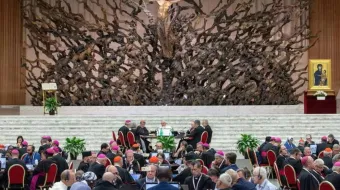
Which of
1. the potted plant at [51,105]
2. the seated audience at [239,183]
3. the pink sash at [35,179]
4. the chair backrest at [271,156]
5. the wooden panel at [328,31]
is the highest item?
the wooden panel at [328,31]

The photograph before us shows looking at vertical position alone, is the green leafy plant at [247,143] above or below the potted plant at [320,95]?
below

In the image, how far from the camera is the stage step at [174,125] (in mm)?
24156

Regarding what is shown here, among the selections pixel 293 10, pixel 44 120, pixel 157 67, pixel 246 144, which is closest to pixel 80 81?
pixel 157 67

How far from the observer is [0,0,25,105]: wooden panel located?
106 feet

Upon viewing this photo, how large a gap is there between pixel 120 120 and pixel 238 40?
6.68 m

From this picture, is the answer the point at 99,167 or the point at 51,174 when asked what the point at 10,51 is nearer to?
the point at 51,174

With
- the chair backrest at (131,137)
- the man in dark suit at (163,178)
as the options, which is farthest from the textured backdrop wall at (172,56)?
the man in dark suit at (163,178)

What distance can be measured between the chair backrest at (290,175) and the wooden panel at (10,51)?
21359 millimetres

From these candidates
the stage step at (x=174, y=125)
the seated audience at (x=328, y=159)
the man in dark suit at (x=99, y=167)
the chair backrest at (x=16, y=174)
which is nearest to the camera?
the man in dark suit at (x=99, y=167)

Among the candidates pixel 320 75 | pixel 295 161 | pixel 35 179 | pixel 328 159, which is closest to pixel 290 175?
pixel 295 161

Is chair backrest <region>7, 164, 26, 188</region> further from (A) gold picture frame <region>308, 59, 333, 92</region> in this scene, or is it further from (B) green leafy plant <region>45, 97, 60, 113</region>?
(A) gold picture frame <region>308, 59, 333, 92</region>

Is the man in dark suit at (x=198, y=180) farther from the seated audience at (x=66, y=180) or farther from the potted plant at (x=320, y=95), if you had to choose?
the potted plant at (x=320, y=95)

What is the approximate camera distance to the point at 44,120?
2484cm

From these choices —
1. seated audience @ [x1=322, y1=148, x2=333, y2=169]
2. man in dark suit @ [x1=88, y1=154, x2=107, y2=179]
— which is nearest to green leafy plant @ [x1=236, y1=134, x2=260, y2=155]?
seated audience @ [x1=322, y1=148, x2=333, y2=169]
